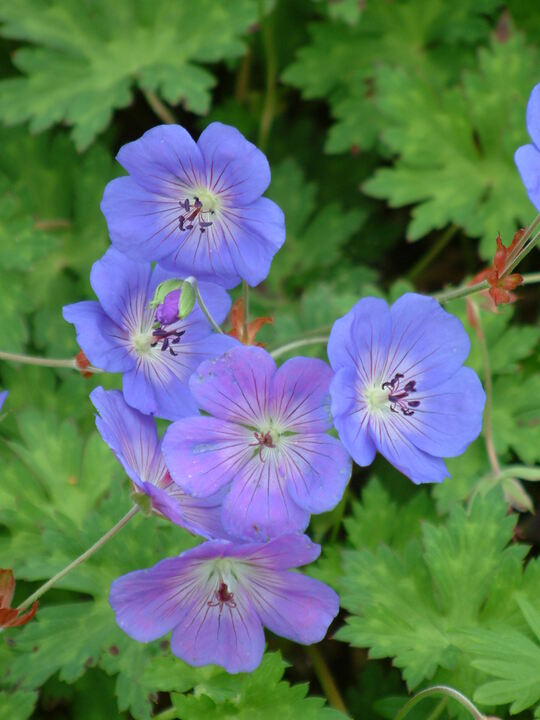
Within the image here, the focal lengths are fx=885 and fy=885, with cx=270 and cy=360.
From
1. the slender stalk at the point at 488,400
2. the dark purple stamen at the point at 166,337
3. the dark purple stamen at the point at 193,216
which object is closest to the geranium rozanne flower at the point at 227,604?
the dark purple stamen at the point at 166,337

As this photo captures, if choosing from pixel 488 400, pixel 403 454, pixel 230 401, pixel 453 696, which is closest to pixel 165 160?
pixel 230 401

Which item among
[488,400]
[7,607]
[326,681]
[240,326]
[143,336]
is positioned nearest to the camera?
[7,607]

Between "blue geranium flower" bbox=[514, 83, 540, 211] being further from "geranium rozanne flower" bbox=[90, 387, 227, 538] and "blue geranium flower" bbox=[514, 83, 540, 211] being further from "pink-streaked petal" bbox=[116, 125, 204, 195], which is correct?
"geranium rozanne flower" bbox=[90, 387, 227, 538]

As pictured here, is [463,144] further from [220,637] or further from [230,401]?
[220,637]

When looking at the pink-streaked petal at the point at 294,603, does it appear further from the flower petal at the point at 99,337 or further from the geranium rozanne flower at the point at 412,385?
the flower petal at the point at 99,337

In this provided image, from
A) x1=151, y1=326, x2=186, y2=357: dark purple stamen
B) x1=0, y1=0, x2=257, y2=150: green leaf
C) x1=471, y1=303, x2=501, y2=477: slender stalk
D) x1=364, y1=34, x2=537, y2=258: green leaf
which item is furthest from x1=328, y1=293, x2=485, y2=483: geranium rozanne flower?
x1=0, y1=0, x2=257, y2=150: green leaf
